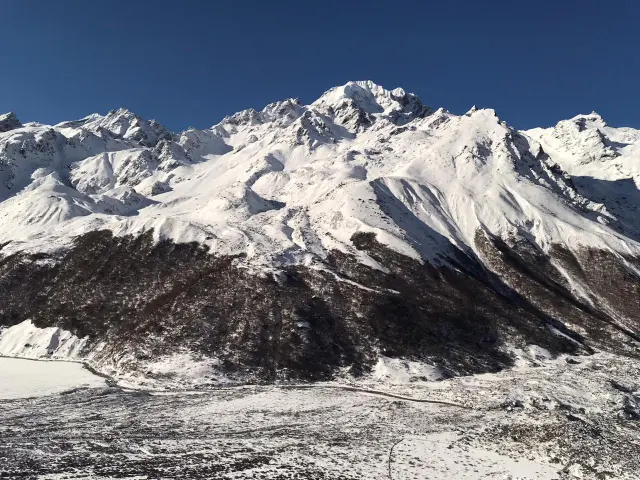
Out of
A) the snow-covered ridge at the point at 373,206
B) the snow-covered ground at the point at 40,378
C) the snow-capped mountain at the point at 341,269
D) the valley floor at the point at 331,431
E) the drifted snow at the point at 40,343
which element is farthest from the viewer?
the snow-covered ridge at the point at 373,206

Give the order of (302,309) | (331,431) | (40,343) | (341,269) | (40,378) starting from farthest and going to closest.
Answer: (341,269) → (302,309) → (40,343) → (40,378) → (331,431)

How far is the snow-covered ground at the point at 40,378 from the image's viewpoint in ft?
161

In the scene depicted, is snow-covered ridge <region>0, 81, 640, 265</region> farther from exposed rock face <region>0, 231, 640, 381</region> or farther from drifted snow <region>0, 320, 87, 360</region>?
drifted snow <region>0, 320, 87, 360</region>

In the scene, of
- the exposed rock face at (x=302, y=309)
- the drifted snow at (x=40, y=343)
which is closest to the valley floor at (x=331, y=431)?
the exposed rock face at (x=302, y=309)

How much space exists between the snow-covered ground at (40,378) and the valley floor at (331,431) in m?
0.70

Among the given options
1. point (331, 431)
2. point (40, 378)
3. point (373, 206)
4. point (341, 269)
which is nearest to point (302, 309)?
point (341, 269)

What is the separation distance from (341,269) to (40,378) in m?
52.4

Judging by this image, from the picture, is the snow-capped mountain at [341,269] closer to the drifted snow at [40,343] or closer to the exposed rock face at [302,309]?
the exposed rock face at [302,309]

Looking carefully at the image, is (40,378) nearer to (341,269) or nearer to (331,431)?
(331,431)

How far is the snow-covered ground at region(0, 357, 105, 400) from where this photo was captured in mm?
49156

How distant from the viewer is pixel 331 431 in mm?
38344

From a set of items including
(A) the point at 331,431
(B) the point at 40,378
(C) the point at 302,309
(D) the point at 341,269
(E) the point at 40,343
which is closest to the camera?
(A) the point at 331,431

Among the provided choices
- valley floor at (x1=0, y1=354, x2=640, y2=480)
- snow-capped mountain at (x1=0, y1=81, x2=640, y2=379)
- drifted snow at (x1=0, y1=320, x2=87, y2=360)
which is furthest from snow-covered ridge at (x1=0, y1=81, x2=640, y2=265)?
valley floor at (x1=0, y1=354, x2=640, y2=480)

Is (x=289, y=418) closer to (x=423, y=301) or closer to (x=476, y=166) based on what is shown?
(x=423, y=301)
